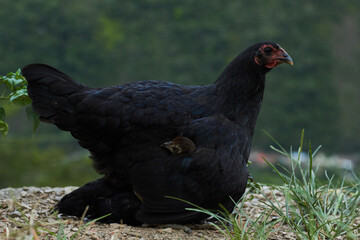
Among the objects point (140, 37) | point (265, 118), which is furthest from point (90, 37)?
point (265, 118)

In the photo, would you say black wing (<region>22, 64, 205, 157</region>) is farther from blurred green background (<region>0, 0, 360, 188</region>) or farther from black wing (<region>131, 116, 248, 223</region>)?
blurred green background (<region>0, 0, 360, 188</region>)

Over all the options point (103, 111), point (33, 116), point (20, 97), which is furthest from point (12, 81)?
point (103, 111)

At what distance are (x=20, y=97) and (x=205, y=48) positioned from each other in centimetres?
3348

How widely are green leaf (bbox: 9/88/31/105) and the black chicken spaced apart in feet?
0.35

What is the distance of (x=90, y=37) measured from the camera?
35625 millimetres

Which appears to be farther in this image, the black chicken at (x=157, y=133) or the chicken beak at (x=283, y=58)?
the chicken beak at (x=283, y=58)

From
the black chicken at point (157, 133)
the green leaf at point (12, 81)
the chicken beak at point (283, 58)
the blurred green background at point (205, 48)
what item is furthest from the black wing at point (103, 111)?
the blurred green background at point (205, 48)

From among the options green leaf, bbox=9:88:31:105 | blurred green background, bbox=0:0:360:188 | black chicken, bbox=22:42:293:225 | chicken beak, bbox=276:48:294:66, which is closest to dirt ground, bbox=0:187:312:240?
black chicken, bbox=22:42:293:225

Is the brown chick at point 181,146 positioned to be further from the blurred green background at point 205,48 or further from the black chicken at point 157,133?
the blurred green background at point 205,48

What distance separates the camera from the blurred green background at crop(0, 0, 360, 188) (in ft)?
104

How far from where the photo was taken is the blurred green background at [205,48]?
104 ft

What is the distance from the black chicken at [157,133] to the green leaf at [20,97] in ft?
0.35

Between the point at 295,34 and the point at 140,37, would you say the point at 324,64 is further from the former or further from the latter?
the point at 140,37

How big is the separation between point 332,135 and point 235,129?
103 feet
